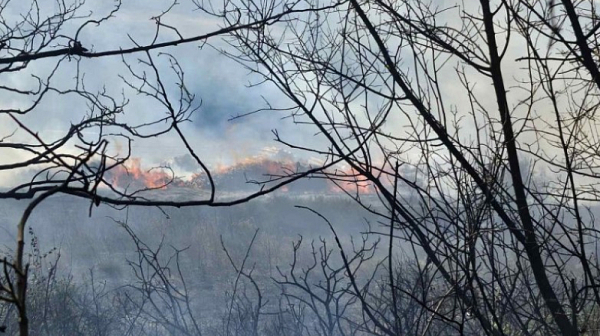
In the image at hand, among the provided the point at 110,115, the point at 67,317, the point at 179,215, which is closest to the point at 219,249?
the point at 179,215

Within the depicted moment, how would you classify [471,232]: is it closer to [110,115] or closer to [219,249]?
[110,115]

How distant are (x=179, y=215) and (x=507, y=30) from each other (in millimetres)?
25784

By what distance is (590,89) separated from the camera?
3.87 metres

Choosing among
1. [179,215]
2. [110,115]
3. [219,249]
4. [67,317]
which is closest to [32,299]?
[67,317]

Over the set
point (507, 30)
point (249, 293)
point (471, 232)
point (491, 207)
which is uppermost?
point (249, 293)

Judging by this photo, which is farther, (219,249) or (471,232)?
(219,249)

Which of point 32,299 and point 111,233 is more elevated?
point 111,233

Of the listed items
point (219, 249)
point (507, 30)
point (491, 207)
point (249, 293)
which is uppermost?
point (219, 249)

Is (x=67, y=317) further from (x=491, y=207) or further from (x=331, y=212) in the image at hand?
(x=331, y=212)

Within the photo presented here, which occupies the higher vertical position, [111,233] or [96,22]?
[111,233]

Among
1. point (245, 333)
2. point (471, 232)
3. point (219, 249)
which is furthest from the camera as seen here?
point (219, 249)

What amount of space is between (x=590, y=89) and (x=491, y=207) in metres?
0.90

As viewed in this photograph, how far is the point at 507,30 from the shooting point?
13.0ft

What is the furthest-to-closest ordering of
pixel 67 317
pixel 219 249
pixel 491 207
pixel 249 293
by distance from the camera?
pixel 219 249
pixel 249 293
pixel 67 317
pixel 491 207
